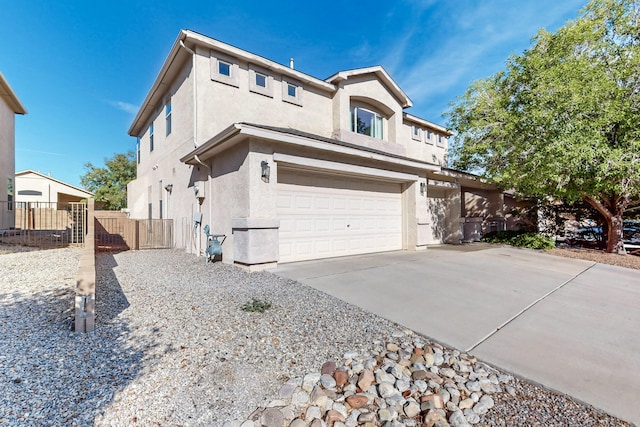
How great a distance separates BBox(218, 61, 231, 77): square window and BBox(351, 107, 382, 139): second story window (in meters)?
5.41

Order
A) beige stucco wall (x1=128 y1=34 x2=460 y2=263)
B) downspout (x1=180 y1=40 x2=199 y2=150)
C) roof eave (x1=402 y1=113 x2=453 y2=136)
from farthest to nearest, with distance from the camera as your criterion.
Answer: roof eave (x1=402 y1=113 x2=453 y2=136), downspout (x1=180 y1=40 x2=199 y2=150), beige stucco wall (x1=128 y1=34 x2=460 y2=263)

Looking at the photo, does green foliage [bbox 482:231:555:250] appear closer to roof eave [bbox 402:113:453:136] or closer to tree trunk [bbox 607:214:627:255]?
tree trunk [bbox 607:214:627:255]

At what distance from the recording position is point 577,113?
8266 mm

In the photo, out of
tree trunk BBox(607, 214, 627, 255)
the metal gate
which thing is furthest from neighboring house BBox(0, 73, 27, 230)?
tree trunk BBox(607, 214, 627, 255)

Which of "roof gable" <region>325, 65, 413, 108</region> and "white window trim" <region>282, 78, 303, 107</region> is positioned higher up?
"roof gable" <region>325, 65, 413, 108</region>

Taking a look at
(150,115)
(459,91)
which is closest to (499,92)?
(459,91)

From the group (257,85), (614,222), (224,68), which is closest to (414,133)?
(614,222)

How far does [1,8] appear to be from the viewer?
8258 mm

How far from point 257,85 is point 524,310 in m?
9.74

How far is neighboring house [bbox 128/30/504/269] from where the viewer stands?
6.87m

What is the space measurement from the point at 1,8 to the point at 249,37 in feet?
23.7

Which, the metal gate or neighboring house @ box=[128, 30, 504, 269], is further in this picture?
the metal gate

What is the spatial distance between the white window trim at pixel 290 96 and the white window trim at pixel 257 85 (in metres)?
0.54

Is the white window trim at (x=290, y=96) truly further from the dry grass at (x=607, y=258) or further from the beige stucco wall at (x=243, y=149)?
the dry grass at (x=607, y=258)
